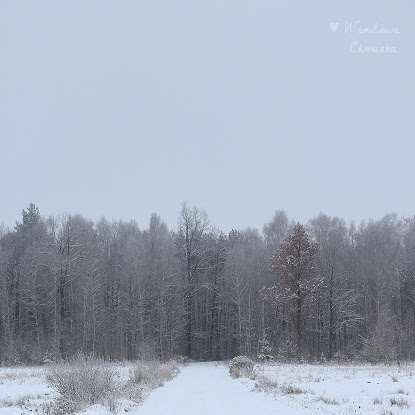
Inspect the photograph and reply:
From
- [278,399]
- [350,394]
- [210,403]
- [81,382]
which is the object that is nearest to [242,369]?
[350,394]

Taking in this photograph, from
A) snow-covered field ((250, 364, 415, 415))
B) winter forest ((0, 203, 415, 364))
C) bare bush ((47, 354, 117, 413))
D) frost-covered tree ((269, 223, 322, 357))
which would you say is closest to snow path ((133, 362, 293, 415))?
snow-covered field ((250, 364, 415, 415))

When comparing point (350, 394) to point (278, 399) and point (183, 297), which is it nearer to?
point (278, 399)

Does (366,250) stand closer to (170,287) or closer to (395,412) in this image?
(170,287)

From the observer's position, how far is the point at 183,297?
57.7m

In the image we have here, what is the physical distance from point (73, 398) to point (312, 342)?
4510cm

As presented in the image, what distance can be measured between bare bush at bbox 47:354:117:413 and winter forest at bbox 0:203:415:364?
2937cm

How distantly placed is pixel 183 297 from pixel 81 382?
139 ft

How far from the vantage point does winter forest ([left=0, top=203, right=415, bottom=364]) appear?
51.2 meters

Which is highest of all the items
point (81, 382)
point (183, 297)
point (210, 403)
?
point (183, 297)

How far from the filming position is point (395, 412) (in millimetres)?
12125

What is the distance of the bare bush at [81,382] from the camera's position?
15062 millimetres

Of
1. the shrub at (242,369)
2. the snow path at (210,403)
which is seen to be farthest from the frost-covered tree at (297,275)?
the snow path at (210,403)

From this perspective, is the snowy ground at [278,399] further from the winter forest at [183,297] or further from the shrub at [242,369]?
the winter forest at [183,297]

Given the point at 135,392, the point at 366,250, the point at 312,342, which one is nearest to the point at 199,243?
the point at 312,342
